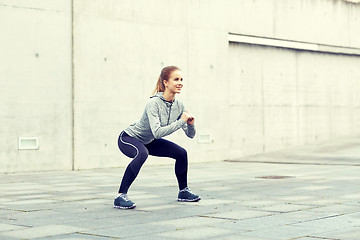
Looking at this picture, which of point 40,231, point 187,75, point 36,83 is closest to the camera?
point 40,231

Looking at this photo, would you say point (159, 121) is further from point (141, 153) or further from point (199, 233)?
point (199, 233)

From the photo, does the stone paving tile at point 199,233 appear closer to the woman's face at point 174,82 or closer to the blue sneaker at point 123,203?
the blue sneaker at point 123,203

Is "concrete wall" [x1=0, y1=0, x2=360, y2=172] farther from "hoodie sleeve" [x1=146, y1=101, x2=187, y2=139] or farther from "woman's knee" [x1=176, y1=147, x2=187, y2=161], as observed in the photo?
"hoodie sleeve" [x1=146, y1=101, x2=187, y2=139]

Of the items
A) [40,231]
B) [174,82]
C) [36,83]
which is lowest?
[40,231]

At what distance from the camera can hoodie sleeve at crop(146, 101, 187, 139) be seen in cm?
703

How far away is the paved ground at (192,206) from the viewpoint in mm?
5590

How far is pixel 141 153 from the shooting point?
286 inches

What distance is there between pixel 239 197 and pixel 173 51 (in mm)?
8025

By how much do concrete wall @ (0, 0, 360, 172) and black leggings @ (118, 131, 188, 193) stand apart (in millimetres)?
6066

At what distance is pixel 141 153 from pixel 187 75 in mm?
8984

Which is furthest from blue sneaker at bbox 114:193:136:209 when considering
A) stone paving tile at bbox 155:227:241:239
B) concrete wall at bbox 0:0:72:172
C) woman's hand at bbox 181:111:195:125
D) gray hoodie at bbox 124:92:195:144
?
concrete wall at bbox 0:0:72:172

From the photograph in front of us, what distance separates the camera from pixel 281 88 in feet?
60.9

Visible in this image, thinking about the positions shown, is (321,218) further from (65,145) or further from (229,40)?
(229,40)

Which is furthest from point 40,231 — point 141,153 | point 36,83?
point 36,83
